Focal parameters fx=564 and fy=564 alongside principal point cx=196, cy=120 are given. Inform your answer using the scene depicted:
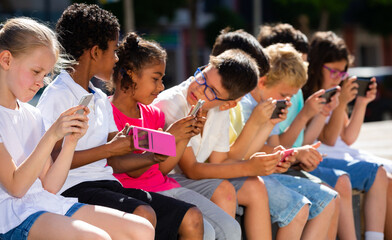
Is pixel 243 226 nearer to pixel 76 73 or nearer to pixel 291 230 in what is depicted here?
pixel 291 230

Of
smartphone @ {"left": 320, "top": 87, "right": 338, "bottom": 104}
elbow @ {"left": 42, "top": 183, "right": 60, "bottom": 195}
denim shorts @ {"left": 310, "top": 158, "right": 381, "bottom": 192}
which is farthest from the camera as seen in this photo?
smartphone @ {"left": 320, "top": 87, "right": 338, "bottom": 104}

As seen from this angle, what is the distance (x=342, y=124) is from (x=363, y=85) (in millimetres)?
344

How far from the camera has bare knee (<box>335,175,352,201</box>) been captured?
3770 millimetres

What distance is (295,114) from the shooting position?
4227 millimetres

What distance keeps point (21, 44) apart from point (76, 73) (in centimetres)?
55

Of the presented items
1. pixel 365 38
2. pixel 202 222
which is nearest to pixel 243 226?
pixel 202 222

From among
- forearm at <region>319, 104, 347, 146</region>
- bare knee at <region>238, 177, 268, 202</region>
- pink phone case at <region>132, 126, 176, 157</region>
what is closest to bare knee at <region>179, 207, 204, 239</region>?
pink phone case at <region>132, 126, 176, 157</region>

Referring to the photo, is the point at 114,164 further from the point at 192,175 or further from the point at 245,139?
the point at 245,139

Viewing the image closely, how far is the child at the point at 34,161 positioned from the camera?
2145mm

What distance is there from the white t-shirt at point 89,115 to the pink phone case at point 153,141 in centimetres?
28

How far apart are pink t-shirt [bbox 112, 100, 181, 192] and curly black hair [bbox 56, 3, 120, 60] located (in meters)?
0.37

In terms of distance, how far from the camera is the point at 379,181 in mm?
3945

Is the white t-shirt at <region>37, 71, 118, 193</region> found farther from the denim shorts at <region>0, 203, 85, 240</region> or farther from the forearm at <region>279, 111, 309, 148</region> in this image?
the forearm at <region>279, 111, 309, 148</region>

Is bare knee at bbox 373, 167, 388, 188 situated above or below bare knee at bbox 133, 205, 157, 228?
below
